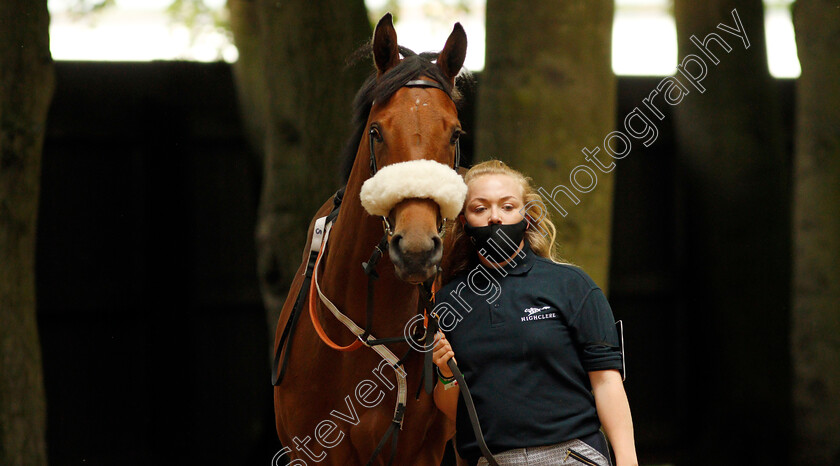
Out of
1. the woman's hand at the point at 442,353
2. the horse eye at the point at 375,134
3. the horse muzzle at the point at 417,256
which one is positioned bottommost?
the woman's hand at the point at 442,353

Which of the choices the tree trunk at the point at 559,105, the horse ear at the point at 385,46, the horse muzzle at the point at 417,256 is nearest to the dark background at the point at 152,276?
the tree trunk at the point at 559,105

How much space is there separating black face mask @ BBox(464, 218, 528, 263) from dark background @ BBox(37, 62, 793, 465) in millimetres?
3810

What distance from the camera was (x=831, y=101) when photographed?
17.7ft

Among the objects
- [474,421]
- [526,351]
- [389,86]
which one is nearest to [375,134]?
[389,86]

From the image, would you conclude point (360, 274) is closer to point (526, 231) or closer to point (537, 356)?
point (526, 231)

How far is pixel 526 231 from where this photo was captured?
2531 mm

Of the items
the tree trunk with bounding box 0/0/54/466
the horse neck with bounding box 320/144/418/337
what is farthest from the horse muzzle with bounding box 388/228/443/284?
the tree trunk with bounding box 0/0/54/466

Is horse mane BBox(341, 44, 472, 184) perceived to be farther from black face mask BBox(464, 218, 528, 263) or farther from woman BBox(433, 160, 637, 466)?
black face mask BBox(464, 218, 528, 263)

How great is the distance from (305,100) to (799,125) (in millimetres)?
3432

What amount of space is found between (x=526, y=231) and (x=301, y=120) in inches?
115

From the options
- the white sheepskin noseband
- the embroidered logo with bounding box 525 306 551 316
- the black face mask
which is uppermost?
the white sheepskin noseband

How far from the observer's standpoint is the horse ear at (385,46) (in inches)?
102

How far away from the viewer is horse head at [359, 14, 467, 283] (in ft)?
7.11

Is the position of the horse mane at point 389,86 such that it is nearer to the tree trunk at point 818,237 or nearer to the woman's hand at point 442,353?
the woman's hand at point 442,353
